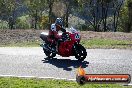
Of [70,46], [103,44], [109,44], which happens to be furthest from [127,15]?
[70,46]

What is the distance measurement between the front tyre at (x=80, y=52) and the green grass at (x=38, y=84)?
157 inches

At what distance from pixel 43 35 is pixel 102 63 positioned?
3.59 m

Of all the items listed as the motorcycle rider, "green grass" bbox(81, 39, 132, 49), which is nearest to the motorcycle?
the motorcycle rider

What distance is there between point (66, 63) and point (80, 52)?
2.79 feet

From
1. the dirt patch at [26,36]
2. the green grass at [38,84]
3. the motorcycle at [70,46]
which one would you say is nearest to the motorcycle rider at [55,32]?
the motorcycle at [70,46]

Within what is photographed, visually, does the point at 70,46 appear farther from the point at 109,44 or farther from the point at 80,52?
the point at 109,44

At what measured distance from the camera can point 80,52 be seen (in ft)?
48.3

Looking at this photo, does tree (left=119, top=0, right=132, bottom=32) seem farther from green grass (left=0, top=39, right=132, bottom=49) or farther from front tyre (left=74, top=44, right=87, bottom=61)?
front tyre (left=74, top=44, right=87, bottom=61)

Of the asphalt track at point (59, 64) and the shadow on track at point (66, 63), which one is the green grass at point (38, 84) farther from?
the shadow on track at point (66, 63)

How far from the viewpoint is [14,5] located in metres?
66.6

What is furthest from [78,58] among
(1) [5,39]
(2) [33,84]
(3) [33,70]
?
(1) [5,39]

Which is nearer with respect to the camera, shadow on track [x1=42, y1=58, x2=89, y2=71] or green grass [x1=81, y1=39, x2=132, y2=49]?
shadow on track [x1=42, y1=58, x2=89, y2=71]

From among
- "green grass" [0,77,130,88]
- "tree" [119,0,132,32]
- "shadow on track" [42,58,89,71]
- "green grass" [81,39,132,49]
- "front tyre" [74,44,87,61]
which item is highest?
"green grass" [0,77,130,88]

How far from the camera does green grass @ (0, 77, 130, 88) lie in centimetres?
996
